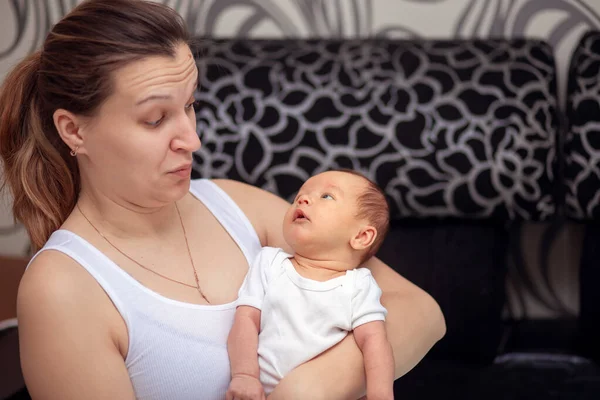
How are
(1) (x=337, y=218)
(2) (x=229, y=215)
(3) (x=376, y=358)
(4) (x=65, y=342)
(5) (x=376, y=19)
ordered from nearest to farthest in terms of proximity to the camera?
(4) (x=65, y=342) < (3) (x=376, y=358) < (1) (x=337, y=218) < (2) (x=229, y=215) < (5) (x=376, y=19)

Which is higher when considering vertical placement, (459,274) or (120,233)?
(120,233)

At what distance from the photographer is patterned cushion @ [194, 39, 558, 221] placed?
6.96 feet

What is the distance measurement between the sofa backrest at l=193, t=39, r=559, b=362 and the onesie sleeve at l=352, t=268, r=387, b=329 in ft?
2.51

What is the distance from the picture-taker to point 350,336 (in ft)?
4.44

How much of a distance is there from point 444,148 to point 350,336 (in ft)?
3.01

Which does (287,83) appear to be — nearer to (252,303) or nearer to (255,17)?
(255,17)

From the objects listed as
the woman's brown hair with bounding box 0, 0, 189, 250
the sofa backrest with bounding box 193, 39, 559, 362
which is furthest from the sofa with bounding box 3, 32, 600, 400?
the woman's brown hair with bounding box 0, 0, 189, 250

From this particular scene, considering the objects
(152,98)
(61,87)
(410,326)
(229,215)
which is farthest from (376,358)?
(61,87)

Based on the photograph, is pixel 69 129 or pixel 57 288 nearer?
pixel 57 288

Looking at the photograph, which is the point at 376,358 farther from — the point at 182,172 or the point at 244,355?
the point at 182,172

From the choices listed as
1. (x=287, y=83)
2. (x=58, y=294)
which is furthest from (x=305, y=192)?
(x=287, y=83)

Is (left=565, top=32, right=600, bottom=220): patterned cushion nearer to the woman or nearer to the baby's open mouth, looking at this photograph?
the woman

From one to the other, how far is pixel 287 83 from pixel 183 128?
917 millimetres

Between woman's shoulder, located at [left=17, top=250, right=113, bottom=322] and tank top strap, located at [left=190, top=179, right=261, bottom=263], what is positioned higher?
woman's shoulder, located at [left=17, top=250, right=113, bottom=322]
